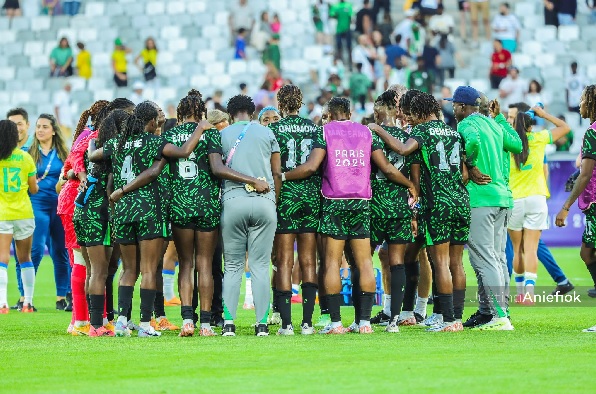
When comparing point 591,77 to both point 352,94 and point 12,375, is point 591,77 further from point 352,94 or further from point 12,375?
point 12,375

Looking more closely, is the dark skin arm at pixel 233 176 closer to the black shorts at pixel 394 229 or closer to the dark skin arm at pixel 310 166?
the dark skin arm at pixel 310 166

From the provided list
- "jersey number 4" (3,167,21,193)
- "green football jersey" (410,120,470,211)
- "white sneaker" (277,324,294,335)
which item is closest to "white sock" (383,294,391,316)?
"green football jersey" (410,120,470,211)

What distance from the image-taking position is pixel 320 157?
1180 cm

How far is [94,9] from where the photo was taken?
3744 centimetres

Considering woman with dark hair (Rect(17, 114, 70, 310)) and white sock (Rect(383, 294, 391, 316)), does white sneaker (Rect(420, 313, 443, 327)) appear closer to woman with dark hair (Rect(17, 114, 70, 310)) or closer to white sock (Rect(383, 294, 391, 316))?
white sock (Rect(383, 294, 391, 316))

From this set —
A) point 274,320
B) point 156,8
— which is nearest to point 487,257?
point 274,320

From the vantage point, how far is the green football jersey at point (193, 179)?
460 inches

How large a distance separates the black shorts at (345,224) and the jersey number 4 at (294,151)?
582 millimetres

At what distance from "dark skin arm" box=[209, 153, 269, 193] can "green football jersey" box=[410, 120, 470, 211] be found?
1.66 meters

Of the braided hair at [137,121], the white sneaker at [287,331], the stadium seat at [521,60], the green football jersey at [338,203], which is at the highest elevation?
the stadium seat at [521,60]

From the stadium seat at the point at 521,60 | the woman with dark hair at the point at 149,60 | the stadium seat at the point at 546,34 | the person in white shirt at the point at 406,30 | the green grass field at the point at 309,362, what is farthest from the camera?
the woman with dark hair at the point at 149,60

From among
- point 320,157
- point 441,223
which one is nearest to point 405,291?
point 441,223

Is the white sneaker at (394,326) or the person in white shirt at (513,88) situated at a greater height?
the person in white shirt at (513,88)

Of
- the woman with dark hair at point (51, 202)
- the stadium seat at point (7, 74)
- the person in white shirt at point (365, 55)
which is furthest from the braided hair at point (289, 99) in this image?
the stadium seat at point (7, 74)
